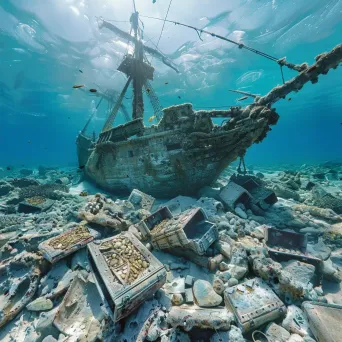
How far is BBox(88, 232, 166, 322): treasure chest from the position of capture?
7.91ft

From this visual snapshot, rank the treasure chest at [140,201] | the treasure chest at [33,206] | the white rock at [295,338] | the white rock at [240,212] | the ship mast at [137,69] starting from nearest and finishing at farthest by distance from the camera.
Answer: the white rock at [295,338] → the white rock at [240,212] → the treasure chest at [140,201] → the treasure chest at [33,206] → the ship mast at [137,69]

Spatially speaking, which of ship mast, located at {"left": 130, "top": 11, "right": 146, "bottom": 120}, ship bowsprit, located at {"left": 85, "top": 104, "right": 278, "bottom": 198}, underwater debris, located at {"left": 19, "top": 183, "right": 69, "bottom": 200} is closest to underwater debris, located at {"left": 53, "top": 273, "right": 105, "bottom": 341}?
ship bowsprit, located at {"left": 85, "top": 104, "right": 278, "bottom": 198}

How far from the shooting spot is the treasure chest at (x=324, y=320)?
85.6 inches

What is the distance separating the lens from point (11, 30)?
20.6 metres

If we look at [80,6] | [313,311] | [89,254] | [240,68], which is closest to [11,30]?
[80,6]

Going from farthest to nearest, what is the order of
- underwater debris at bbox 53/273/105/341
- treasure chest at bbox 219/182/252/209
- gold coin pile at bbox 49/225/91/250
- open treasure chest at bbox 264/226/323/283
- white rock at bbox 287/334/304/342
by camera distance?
treasure chest at bbox 219/182/252/209, gold coin pile at bbox 49/225/91/250, open treasure chest at bbox 264/226/323/283, underwater debris at bbox 53/273/105/341, white rock at bbox 287/334/304/342

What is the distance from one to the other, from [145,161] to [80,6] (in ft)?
65.1

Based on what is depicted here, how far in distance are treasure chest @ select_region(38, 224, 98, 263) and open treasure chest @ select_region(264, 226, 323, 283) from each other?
4.03 metres

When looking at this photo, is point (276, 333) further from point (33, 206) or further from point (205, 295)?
point (33, 206)

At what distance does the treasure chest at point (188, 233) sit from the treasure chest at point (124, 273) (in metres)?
0.73

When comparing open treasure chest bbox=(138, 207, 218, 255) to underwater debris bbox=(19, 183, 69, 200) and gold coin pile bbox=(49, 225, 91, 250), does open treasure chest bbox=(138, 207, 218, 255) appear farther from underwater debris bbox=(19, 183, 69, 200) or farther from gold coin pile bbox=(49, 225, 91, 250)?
underwater debris bbox=(19, 183, 69, 200)

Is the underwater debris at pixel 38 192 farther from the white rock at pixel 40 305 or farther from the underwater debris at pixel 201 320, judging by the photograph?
the underwater debris at pixel 201 320

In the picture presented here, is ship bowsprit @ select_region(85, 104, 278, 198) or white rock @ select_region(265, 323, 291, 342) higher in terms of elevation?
ship bowsprit @ select_region(85, 104, 278, 198)

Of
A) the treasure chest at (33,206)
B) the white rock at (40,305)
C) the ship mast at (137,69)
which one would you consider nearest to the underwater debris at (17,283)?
the white rock at (40,305)
